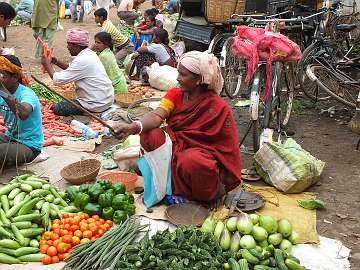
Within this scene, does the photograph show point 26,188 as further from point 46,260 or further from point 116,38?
point 116,38

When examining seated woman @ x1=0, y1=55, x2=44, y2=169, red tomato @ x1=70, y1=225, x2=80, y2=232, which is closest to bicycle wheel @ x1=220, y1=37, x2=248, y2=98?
seated woman @ x1=0, y1=55, x2=44, y2=169

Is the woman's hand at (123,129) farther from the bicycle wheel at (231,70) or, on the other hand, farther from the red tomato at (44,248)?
the bicycle wheel at (231,70)

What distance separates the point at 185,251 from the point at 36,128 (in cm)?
244

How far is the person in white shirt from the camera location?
19.9 ft

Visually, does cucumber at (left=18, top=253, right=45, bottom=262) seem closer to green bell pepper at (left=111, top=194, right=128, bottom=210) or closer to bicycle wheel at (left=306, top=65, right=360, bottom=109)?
green bell pepper at (left=111, top=194, right=128, bottom=210)

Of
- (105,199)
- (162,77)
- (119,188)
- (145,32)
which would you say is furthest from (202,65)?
(145,32)

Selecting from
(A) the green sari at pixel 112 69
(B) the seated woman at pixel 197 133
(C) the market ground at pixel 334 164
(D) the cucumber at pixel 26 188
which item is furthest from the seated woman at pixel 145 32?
(D) the cucumber at pixel 26 188

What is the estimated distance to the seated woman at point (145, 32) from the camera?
9755 mm

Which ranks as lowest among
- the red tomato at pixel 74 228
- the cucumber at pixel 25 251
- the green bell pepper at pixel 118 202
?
the cucumber at pixel 25 251

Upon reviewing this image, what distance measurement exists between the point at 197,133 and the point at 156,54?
439cm

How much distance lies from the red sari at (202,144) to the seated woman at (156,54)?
4.15 m

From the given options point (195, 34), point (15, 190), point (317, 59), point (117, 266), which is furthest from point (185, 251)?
point (195, 34)

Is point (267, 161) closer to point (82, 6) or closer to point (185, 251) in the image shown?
point (185, 251)

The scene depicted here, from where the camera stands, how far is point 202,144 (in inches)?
161
